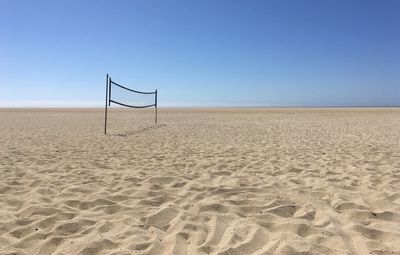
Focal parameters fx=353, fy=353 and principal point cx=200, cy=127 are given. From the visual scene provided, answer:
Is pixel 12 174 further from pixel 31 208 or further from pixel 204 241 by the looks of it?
pixel 204 241

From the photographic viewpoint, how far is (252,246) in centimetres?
324

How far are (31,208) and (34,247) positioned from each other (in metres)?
1.18

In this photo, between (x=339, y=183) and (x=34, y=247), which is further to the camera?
(x=339, y=183)

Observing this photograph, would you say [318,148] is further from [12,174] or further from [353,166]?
[12,174]

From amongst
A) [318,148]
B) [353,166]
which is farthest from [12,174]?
[318,148]

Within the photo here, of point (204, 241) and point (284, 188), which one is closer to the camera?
point (204, 241)

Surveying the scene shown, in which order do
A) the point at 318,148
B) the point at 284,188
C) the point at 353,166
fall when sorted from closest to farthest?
the point at 284,188 → the point at 353,166 → the point at 318,148

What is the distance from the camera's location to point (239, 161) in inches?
301

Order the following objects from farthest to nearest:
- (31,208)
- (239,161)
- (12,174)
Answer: (239,161) → (12,174) → (31,208)

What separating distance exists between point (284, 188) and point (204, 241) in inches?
89.3

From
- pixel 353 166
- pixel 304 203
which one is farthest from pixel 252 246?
pixel 353 166

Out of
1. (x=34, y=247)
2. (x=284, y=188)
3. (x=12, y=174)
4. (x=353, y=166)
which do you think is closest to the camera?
(x=34, y=247)

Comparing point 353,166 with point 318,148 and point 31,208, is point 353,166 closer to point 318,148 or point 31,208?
point 318,148

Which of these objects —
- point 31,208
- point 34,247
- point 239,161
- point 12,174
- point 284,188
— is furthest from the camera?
point 239,161
